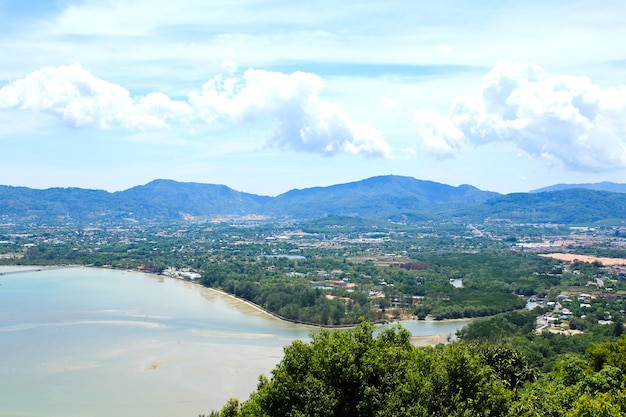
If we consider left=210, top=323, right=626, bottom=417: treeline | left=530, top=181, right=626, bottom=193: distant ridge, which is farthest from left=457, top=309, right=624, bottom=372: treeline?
left=530, top=181, right=626, bottom=193: distant ridge

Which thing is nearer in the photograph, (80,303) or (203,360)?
(203,360)

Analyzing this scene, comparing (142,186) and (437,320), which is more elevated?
(142,186)

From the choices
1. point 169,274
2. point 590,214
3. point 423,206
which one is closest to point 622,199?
point 590,214

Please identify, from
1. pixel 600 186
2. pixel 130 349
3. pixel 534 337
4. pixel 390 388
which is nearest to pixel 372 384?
pixel 390 388

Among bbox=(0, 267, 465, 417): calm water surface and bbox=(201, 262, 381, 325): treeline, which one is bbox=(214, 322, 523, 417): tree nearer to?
bbox=(0, 267, 465, 417): calm water surface

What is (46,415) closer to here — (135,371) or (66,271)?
(135,371)

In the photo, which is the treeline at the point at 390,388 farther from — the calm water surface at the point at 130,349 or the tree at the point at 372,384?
the calm water surface at the point at 130,349
